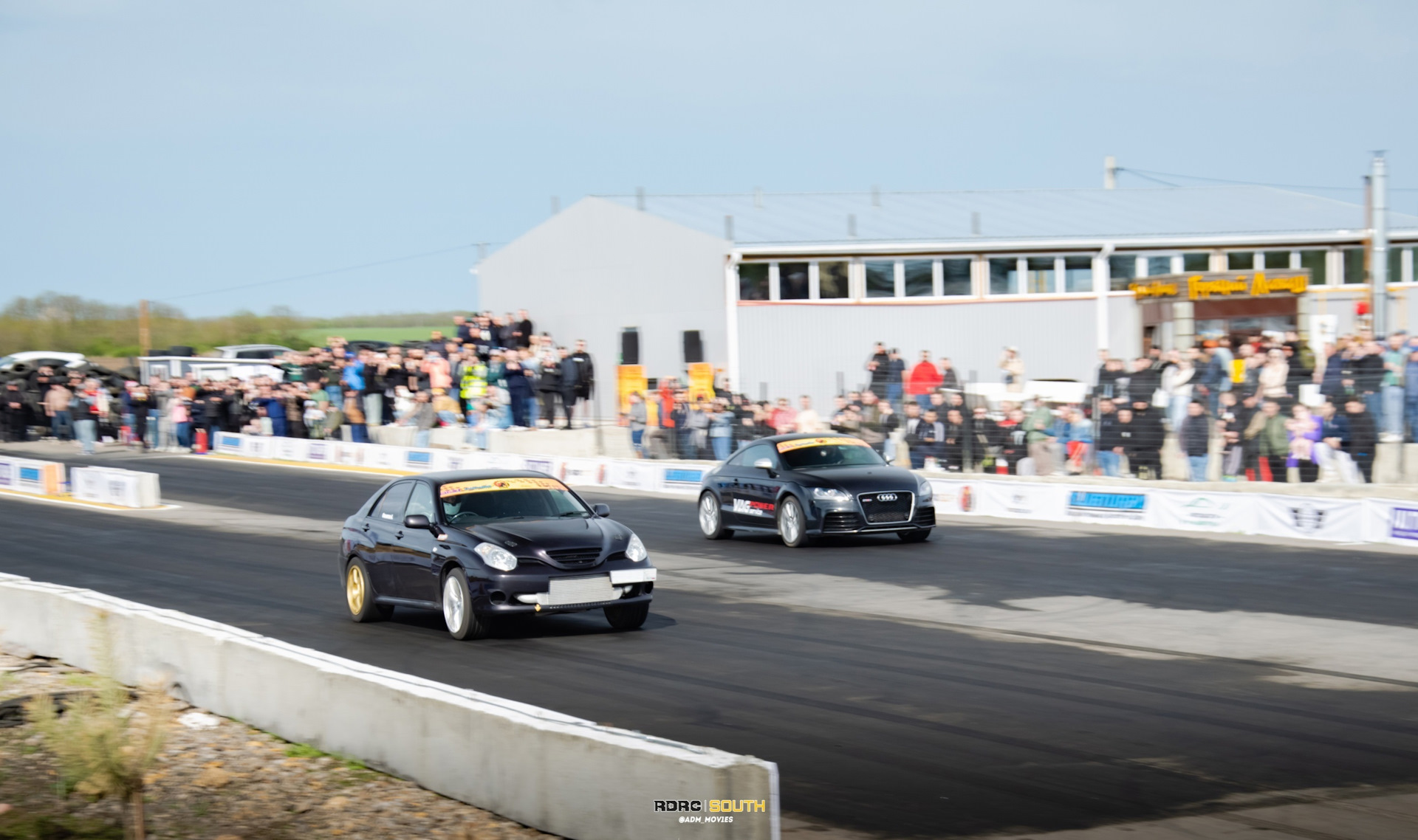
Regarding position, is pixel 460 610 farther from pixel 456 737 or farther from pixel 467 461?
pixel 467 461

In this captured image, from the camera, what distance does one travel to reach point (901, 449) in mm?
24312

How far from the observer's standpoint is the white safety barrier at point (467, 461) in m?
27.6

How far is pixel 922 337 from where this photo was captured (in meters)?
39.0

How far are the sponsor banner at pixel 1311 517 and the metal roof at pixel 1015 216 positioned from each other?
840 inches

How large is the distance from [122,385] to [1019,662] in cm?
4071

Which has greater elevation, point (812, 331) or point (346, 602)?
point (812, 331)

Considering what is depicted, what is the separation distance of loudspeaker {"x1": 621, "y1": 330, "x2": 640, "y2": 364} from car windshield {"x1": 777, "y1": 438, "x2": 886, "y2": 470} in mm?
21404

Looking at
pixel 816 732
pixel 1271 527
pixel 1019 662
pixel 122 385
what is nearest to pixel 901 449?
pixel 1271 527

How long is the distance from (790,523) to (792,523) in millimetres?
54

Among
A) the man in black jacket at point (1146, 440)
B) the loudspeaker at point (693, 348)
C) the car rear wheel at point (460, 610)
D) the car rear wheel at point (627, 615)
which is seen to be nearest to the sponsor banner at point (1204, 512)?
the man in black jacket at point (1146, 440)

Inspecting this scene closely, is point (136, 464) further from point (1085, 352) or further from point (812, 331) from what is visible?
point (1085, 352)

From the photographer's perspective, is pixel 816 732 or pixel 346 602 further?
pixel 346 602

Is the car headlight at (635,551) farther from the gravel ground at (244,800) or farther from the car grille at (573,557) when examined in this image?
the gravel ground at (244,800)

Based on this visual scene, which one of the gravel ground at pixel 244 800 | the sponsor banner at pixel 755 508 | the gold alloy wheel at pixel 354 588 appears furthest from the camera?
the sponsor banner at pixel 755 508
